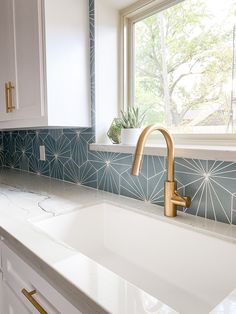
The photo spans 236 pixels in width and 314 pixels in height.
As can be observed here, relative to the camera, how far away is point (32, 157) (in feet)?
6.41

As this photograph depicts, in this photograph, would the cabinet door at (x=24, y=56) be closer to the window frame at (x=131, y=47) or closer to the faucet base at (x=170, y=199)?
the window frame at (x=131, y=47)

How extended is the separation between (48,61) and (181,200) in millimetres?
828

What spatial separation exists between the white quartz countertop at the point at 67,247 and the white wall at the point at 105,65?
38cm

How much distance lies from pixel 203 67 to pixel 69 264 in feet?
3.01

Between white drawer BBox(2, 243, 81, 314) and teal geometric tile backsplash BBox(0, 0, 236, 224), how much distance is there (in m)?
0.55

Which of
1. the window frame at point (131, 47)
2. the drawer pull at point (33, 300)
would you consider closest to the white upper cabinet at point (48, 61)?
the window frame at point (131, 47)

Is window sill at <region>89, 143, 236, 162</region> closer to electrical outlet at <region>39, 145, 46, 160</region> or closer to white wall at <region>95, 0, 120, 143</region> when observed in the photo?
white wall at <region>95, 0, 120, 143</region>

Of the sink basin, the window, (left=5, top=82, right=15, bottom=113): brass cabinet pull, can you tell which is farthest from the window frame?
(left=5, top=82, right=15, bottom=113): brass cabinet pull

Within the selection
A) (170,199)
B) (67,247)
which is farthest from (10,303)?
(170,199)

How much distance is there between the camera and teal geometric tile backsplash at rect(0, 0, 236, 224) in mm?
853

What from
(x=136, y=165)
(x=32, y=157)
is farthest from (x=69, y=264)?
(x=32, y=157)

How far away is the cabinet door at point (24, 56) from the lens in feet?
3.84

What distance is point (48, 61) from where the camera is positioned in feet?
3.76

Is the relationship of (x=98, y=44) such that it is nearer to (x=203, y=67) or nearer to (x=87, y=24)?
(x=87, y=24)
